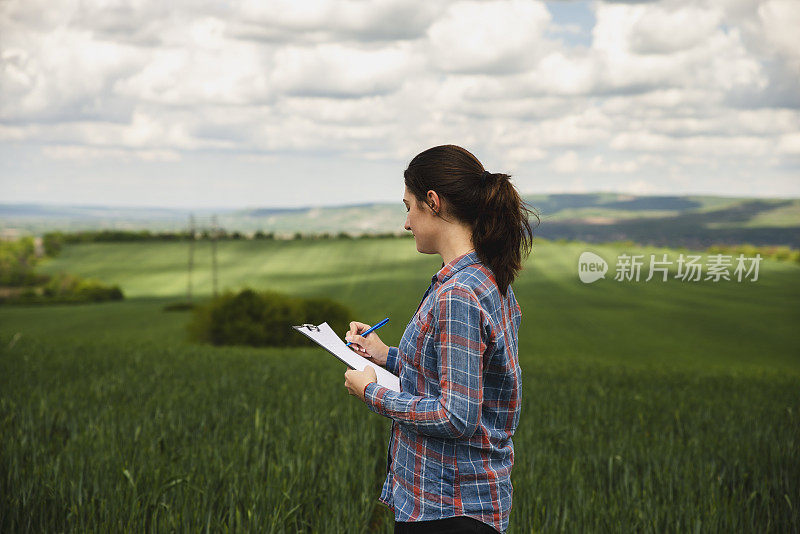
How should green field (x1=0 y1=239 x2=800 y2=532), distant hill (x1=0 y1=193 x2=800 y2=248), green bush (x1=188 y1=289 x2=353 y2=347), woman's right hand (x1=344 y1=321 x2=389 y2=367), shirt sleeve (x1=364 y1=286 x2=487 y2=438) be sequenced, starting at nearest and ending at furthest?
shirt sleeve (x1=364 y1=286 x2=487 y2=438) < woman's right hand (x1=344 y1=321 x2=389 y2=367) < green field (x1=0 y1=239 x2=800 y2=532) < green bush (x1=188 y1=289 x2=353 y2=347) < distant hill (x1=0 y1=193 x2=800 y2=248)

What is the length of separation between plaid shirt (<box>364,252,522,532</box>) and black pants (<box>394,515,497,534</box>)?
0.02 metres

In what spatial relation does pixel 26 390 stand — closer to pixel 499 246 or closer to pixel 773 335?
pixel 499 246

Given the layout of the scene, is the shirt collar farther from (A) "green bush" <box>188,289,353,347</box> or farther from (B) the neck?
(A) "green bush" <box>188,289,353,347</box>

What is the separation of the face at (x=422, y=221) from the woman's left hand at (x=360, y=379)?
0.44 meters

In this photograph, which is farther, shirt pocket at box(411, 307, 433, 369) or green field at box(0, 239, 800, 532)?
green field at box(0, 239, 800, 532)

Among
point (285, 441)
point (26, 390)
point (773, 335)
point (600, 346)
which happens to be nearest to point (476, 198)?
point (285, 441)

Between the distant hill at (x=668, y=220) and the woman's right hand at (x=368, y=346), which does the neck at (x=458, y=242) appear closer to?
the woman's right hand at (x=368, y=346)

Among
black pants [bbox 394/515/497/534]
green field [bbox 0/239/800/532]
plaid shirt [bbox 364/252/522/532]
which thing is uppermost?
plaid shirt [bbox 364/252/522/532]

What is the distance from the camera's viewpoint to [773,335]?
35469mm

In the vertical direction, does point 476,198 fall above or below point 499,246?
above

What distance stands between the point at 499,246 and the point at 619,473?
3890 mm

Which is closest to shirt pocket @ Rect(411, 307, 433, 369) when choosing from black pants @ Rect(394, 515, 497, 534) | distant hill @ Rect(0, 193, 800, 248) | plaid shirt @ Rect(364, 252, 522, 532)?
plaid shirt @ Rect(364, 252, 522, 532)

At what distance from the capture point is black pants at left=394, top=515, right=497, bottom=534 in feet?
A: 6.95

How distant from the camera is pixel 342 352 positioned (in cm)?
225
